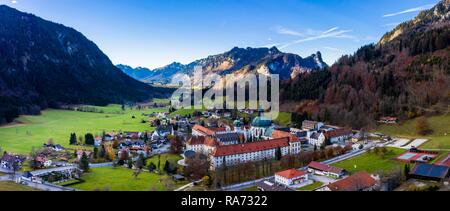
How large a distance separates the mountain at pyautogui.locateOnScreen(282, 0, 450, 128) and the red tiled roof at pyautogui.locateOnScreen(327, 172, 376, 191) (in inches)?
1287

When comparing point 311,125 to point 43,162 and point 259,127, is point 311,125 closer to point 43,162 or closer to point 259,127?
point 259,127

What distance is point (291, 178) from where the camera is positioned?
3014 centimetres

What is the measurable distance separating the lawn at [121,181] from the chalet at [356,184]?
13030mm

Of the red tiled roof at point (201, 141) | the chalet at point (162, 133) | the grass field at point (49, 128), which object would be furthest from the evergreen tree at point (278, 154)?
the grass field at point (49, 128)

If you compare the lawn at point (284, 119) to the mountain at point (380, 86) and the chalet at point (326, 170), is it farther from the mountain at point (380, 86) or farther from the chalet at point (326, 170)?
the chalet at point (326, 170)

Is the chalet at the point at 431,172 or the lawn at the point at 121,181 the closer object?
the chalet at the point at 431,172

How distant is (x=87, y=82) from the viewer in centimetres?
16925

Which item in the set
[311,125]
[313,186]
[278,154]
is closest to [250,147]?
[278,154]

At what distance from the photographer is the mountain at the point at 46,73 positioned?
12531 centimetres

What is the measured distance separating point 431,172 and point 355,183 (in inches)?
248

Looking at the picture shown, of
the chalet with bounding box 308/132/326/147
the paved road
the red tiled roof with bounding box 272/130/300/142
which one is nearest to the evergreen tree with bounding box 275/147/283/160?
the red tiled roof with bounding box 272/130/300/142

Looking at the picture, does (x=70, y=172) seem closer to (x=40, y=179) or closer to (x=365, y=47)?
(x=40, y=179)
